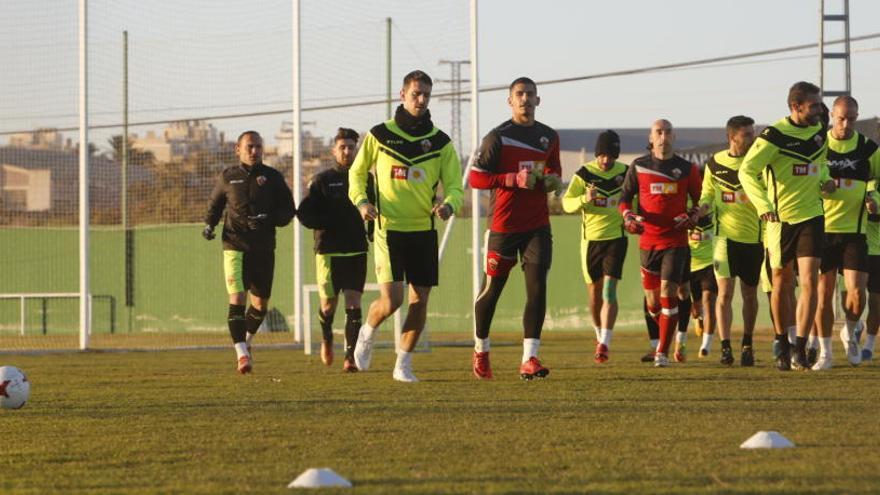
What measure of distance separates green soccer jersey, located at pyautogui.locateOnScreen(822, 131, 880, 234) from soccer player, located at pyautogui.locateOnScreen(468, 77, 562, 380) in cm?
258

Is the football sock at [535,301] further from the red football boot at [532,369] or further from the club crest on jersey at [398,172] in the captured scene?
the club crest on jersey at [398,172]

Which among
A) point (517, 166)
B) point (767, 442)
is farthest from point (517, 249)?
point (767, 442)

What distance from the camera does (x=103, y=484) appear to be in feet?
20.4

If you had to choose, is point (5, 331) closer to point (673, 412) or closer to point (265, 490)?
point (673, 412)

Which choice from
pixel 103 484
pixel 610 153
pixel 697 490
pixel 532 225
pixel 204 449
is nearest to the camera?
pixel 697 490

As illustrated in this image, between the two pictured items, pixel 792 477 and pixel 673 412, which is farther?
pixel 673 412

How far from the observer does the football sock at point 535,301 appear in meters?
11.7

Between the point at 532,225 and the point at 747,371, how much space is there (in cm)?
229

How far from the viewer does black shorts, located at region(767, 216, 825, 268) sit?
40.1ft

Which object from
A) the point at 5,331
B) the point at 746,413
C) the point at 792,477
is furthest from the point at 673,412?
the point at 5,331

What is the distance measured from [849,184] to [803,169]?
94 cm

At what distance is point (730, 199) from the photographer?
1423 centimetres

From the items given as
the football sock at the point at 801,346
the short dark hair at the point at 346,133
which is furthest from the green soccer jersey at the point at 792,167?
the short dark hair at the point at 346,133

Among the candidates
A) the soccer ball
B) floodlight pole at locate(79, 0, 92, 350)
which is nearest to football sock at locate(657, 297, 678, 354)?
the soccer ball
